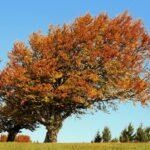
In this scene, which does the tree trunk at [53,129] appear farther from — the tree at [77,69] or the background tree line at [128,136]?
the background tree line at [128,136]

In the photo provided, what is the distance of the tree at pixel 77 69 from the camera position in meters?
54.7

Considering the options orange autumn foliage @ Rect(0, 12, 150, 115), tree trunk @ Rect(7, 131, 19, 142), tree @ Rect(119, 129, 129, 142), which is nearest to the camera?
orange autumn foliage @ Rect(0, 12, 150, 115)

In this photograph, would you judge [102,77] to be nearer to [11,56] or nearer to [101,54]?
[101,54]

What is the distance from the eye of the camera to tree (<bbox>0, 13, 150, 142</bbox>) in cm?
5472

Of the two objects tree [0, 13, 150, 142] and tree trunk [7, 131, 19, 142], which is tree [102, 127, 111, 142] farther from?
tree [0, 13, 150, 142]

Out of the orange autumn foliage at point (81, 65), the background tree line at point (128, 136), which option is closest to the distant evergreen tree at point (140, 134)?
the background tree line at point (128, 136)

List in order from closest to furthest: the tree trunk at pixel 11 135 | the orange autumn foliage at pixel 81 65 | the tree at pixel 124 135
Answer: the orange autumn foliage at pixel 81 65, the tree trunk at pixel 11 135, the tree at pixel 124 135

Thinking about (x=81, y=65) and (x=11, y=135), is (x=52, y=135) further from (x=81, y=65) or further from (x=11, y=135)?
(x=11, y=135)

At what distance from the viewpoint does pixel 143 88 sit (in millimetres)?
56438

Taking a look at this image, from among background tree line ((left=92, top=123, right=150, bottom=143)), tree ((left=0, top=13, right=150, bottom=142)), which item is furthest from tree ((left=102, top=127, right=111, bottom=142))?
tree ((left=0, top=13, right=150, bottom=142))

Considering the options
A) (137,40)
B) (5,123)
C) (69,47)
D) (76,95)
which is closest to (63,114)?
(76,95)

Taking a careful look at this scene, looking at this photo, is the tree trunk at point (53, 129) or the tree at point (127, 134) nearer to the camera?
the tree trunk at point (53, 129)

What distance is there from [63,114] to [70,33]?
32.0 feet

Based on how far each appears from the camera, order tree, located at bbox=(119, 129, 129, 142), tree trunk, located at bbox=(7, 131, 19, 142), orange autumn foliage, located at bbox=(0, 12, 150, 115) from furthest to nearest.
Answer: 1. tree, located at bbox=(119, 129, 129, 142)
2. tree trunk, located at bbox=(7, 131, 19, 142)
3. orange autumn foliage, located at bbox=(0, 12, 150, 115)
